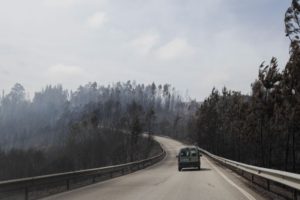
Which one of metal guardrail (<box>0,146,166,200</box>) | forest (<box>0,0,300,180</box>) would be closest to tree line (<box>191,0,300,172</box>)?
forest (<box>0,0,300,180</box>)

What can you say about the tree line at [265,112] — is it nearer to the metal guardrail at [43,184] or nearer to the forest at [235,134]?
the forest at [235,134]

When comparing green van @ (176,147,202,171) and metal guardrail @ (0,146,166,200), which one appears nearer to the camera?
metal guardrail @ (0,146,166,200)

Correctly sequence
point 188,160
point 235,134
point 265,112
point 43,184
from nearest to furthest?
point 43,184
point 188,160
point 265,112
point 235,134

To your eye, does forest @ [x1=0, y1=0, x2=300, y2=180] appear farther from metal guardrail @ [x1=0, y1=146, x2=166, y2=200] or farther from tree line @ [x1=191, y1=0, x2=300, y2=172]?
metal guardrail @ [x1=0, y1=146, x2=166, y2=200]

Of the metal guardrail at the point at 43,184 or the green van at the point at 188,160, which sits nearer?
the metal guardrail at the point at 43,184

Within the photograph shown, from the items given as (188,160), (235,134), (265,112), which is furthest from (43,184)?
(235,134)

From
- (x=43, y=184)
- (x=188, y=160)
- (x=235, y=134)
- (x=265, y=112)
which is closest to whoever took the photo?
(x=43, y=184)

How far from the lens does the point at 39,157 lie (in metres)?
86.4

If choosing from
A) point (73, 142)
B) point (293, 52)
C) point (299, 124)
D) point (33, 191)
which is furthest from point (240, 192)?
point (73, 142)

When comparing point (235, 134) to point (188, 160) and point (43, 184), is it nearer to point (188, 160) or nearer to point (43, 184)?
point (188, 160)

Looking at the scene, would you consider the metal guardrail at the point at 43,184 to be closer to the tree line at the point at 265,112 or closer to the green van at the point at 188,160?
the green van at the point at 188,160

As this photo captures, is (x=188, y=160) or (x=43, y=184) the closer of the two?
(x=43, y=184)

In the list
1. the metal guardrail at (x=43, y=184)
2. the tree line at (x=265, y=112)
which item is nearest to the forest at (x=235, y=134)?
the tree line at (x=265, y=112)

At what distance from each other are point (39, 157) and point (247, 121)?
43073 mm
